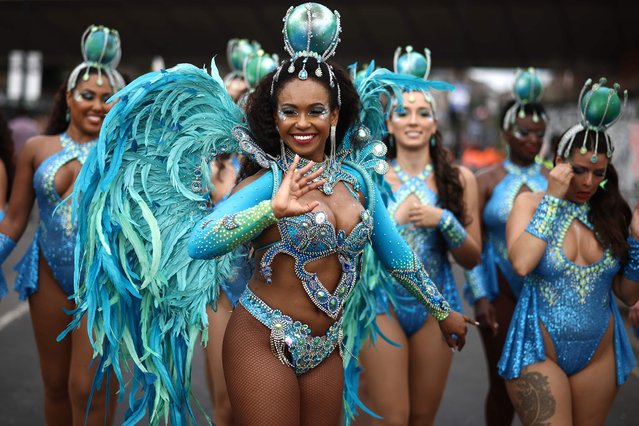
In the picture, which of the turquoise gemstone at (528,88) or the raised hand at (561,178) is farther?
the turquoise gemstone at (528,88)

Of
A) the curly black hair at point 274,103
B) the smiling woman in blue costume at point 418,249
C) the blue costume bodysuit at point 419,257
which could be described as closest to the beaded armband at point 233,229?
the curly black hair at point 274,103

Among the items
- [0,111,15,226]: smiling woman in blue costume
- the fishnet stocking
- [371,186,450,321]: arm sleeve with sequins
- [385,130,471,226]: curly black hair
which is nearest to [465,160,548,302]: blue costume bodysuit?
[385,130,471,226]: curly black hair

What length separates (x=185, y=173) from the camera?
3.80m

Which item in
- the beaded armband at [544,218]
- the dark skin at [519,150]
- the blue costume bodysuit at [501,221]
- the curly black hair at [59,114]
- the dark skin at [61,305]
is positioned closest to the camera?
the beaded armband at [544,218]

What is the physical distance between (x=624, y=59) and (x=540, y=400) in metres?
15.7

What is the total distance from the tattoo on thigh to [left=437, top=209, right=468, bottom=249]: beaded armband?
0.90 meters

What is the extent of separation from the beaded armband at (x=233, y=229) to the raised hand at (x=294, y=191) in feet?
0.13

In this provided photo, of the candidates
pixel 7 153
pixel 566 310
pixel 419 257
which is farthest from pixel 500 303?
pixel 7 153

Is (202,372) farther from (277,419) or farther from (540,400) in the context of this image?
(277,419)

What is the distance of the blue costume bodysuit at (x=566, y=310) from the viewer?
169 inches

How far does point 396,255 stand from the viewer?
3.73 meters

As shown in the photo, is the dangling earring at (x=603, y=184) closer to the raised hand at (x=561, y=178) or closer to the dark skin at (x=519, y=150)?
the raised hand at (x=561, y=178)

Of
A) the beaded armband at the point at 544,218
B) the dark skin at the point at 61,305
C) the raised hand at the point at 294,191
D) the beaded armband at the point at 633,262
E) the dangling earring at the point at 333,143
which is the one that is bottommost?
the dark skin at the point at 61,305

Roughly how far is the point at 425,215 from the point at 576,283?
3.08 feet
